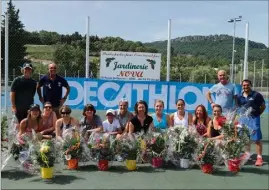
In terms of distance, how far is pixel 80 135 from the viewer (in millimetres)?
5234

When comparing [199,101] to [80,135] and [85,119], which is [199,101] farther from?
[80,135]

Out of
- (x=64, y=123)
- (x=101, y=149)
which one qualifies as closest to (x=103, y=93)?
(x=64, y=123)

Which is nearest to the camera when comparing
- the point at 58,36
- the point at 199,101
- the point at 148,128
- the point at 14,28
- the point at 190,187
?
the point at 190,187

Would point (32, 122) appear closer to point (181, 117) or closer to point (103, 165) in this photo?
point (103, 165)

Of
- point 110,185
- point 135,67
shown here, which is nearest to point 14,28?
point 135,67

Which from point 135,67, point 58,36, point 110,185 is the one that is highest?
point 58,36

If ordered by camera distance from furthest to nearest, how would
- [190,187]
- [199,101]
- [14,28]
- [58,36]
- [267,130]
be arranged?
[14,28], [58,36], [267,130], [199,101], [190,187]

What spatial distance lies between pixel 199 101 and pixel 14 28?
1291 cm

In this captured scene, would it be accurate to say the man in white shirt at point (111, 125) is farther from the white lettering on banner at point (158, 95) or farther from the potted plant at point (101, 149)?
the white lettering on banner at point (158, 95)

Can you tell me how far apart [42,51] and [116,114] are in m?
16.7

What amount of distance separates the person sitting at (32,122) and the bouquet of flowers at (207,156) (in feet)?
7.28

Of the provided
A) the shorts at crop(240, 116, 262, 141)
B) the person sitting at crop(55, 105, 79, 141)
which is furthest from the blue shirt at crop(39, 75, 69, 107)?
the shorts at crop(240, 116, 262, 141)

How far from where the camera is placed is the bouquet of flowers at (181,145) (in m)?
5.35

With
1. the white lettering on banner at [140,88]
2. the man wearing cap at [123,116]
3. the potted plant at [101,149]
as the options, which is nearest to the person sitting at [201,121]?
the man wearing cap at [123,116]
